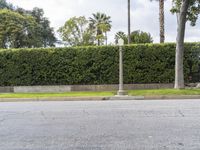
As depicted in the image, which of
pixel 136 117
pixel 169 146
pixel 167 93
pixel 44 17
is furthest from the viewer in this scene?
pixel 44 17

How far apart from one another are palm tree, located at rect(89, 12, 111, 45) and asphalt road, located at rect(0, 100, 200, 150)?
61345 millimetres

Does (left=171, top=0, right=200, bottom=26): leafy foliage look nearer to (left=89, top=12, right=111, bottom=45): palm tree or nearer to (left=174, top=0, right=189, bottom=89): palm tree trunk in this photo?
(left=174, top=0, right=189, bottom=89): palm tree trunk

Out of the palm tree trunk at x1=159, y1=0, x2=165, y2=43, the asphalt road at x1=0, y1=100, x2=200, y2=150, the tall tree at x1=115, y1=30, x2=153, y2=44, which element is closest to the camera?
the asphalt road at x1=0, y1=100, x2=200, y2=150

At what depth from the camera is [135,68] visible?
1011 inches

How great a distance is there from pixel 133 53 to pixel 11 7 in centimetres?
4799

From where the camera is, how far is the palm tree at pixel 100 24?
2969 inches

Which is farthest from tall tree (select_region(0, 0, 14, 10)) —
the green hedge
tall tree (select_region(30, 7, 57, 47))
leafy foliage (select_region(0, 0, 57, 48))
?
the green hedge

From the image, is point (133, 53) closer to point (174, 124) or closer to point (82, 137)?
point (174, 124)

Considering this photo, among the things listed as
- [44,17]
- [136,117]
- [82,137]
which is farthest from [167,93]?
[44,17]

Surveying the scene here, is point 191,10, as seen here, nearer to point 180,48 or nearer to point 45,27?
point 180,48

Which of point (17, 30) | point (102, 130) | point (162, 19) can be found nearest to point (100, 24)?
point (17, 30)

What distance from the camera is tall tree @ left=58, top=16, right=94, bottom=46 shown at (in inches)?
2886

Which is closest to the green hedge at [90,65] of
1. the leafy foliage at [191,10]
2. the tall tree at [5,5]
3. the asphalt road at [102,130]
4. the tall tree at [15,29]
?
the leafy foliage at [191,10]

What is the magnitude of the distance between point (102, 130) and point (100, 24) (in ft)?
238
